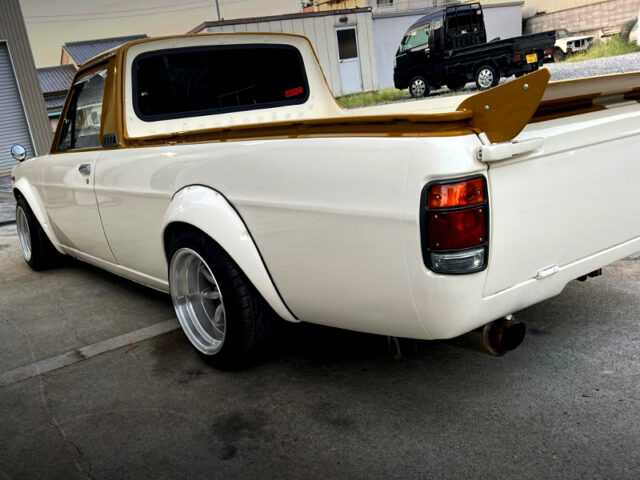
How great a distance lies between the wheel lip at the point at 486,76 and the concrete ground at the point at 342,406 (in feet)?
43.4

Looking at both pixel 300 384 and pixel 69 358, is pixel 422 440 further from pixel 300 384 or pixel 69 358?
pixel 69 358

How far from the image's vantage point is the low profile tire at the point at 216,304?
275 centimetres

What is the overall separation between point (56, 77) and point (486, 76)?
3241 cm

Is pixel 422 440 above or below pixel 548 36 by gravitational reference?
below

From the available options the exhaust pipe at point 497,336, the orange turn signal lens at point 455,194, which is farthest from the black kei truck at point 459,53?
the orange turn signal lens at point 455,194

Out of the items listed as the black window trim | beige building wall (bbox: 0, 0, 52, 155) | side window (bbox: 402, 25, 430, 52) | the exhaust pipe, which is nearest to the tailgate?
the exhaust pipe

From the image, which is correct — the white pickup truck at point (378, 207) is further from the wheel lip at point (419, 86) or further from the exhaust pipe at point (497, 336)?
the wheel lip at point (419, 86)

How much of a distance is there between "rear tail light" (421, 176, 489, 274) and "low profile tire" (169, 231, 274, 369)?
40.9 inches

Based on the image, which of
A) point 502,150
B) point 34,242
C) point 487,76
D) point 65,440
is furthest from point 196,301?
point 487,76

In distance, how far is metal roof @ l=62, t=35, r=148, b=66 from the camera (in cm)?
3906

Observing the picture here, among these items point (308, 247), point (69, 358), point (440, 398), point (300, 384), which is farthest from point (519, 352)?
point (69, 358)

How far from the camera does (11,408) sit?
2.85 metres

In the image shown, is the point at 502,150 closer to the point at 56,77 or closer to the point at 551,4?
the point at 551,4

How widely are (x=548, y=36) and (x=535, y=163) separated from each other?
14580mm
